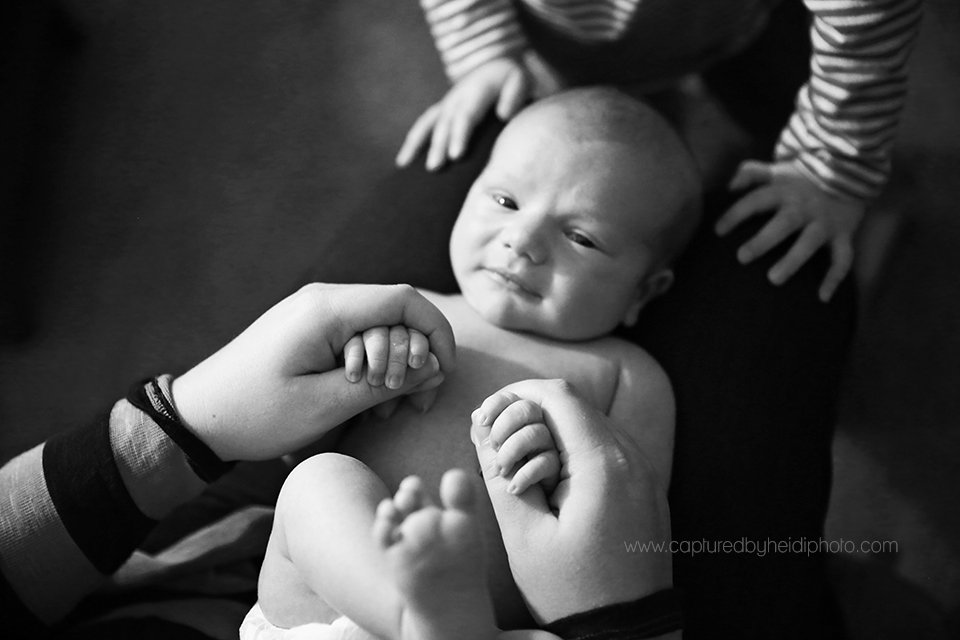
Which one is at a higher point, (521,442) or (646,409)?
(521,442)

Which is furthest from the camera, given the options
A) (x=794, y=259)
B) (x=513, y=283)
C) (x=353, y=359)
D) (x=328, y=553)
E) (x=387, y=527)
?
(x=794, y=259)

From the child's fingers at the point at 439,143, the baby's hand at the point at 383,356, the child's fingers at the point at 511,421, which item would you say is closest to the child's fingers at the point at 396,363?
the baby's hand at the point at 383,356

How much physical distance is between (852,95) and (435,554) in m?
0.76

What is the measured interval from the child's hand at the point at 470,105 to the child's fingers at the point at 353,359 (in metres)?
0.37

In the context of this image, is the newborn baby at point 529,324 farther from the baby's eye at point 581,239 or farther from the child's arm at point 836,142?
the child's arm at point 836,142

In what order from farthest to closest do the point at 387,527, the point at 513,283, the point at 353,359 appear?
1. the point at 513,283
2. the point at 353,359
3. the point at 387,527

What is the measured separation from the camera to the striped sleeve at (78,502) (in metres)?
0.93

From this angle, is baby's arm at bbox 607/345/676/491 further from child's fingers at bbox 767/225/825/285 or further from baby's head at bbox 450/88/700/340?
child's fingers at bbox 767/225/825/285

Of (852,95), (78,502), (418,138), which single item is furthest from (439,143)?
(78,502)

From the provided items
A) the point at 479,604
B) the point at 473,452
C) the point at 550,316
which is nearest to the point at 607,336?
the point at 550,316

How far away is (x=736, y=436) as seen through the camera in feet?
3.32

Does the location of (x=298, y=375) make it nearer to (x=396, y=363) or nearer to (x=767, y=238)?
(x=396, y=363)

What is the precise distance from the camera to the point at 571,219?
39.6 inches

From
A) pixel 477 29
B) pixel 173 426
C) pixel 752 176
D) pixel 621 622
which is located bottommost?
pixel 621 622
